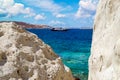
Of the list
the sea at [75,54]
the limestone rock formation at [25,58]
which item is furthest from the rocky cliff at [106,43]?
the sea at [75,54]

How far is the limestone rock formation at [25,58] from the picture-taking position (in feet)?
16.0

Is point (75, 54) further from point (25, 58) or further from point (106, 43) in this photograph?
point (106, 43)

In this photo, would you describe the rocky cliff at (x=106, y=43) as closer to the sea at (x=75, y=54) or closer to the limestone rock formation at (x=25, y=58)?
the limestone rock formation at (x=25, y=58)

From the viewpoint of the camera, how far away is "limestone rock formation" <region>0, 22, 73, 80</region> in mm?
4883

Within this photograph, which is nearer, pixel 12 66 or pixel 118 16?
pixel 118 16

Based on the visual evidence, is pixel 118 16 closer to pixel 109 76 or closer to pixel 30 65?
pixel 109 76

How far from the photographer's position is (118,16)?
13.3 ft

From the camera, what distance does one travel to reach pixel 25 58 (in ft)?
16.7

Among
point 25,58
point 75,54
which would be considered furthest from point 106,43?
point 75,54

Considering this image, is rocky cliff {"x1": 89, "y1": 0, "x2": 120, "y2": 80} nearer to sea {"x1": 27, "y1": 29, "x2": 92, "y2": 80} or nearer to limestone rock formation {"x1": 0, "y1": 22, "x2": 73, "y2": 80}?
limestone rock formation {"x1": 0, "y1": 22, "x2": 73, "y2": 80}

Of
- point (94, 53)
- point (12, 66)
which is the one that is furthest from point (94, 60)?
point (12, 66)

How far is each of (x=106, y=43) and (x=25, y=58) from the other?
1569mm

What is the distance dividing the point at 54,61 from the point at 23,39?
0.75 meters

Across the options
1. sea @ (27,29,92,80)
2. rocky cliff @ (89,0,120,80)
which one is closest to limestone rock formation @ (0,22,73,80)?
rocky cliff @ (89,0,120,80)
